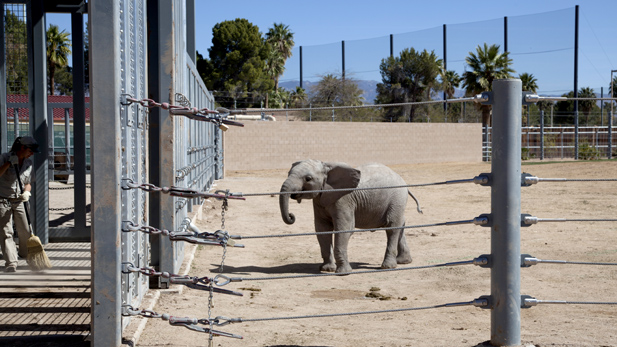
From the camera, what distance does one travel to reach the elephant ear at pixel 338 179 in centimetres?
747

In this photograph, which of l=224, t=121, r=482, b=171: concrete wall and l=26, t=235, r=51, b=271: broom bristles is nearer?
l=26, t=235, r=51, b=271: broom bristles

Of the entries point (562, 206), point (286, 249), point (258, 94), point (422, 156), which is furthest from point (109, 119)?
point (258, 94)

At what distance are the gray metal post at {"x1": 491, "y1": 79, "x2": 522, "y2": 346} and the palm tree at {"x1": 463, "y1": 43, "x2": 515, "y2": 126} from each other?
37.6m

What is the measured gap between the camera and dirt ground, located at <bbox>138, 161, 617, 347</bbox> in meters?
4.32

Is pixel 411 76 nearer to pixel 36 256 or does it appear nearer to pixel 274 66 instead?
pixel 274 66

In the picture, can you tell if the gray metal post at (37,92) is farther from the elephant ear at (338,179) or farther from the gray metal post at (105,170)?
the gray metal post at (105,170)

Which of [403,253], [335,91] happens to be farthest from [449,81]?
[403,253]

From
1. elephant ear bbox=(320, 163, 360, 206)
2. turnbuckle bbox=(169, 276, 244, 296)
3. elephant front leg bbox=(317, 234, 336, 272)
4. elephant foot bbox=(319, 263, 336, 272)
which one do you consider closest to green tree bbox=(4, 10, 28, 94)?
elephant ear bbox=(320, 163, 360, 206)

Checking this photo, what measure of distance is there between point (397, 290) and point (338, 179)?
64.8 inches

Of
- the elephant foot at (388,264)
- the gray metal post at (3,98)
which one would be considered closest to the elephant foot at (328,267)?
the elephant foot at (388,264)

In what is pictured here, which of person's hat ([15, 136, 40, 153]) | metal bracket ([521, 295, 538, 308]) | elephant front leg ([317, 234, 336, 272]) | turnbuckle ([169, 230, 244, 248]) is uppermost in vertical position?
person's hat ([15, 136, 40, 153])

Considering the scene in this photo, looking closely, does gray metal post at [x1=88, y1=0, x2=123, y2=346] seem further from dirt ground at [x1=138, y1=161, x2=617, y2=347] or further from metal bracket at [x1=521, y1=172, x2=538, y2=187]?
metal bracket at [x1=521, y1=172, x2=538, y2=187]

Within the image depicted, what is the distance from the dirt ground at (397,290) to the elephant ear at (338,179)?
896mm

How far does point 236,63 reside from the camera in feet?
163
